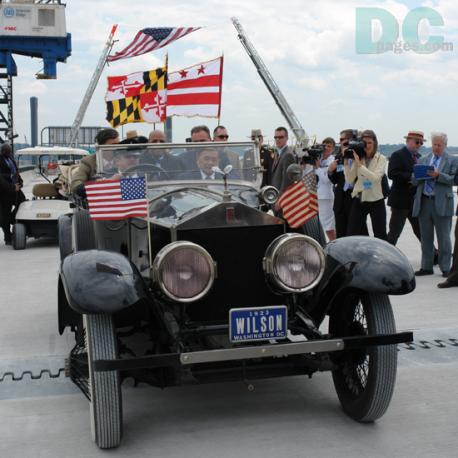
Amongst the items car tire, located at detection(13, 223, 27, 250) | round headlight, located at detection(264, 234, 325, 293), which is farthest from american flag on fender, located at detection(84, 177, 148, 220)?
car tire, located at detection(13, 223, 27, 250)

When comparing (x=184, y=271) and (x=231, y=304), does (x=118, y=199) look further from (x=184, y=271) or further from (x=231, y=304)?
(x=231, y=304)

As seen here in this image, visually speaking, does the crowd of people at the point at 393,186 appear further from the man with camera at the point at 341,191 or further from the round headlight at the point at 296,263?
the round headlight at the point at 296,263

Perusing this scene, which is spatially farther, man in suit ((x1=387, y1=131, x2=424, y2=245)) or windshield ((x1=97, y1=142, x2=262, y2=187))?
man in suit ((x1=387, y1=131, x2=424, y2=245))

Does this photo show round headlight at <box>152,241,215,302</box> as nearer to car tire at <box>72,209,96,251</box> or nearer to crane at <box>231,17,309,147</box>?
car tire at <box>72,209,96,251</box>

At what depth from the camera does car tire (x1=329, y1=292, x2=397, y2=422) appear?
3.75 m

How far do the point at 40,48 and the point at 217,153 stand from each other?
37.2 m

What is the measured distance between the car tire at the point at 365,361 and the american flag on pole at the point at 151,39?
1199 cm

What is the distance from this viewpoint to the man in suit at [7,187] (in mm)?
11250

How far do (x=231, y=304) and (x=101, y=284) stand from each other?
2.46ft

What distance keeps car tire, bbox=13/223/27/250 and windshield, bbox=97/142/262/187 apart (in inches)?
234

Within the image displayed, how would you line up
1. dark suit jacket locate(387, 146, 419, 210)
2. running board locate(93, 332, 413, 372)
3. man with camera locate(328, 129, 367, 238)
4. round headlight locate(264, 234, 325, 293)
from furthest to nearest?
man with camera locate(328, 129, 367, 238) < dark suit jacket locate(387, 146, 419, 210) < round headlight locate(264, 234, 325, 293) < running board locate(93, 332, 413, 372)

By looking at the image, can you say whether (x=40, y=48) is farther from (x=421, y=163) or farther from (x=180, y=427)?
(x=180, y=427)

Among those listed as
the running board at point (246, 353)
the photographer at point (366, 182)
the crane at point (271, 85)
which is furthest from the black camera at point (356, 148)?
the crane at point (271, 85)

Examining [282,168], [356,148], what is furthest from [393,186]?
[282,168]
